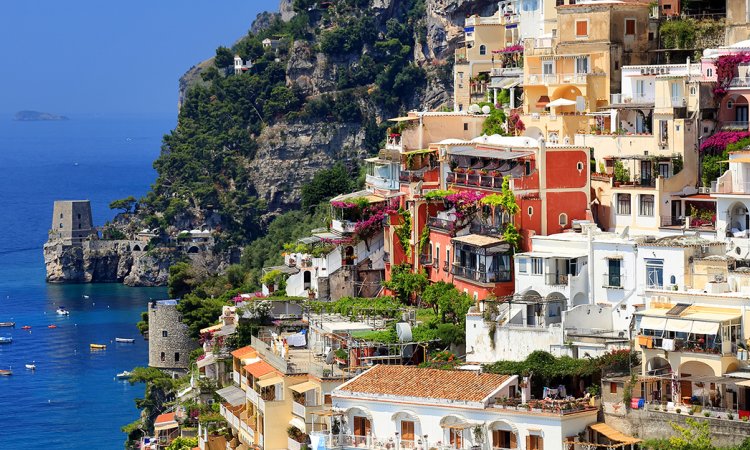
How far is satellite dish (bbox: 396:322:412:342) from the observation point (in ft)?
149

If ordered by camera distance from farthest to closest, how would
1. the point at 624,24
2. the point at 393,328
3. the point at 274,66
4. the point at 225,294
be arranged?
the point at 274,66 < the point at 225,294 < the point at 624,24 < the point at 393,328

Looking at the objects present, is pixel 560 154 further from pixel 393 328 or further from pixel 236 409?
pixel 236 409

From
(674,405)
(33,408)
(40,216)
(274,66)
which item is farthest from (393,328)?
(40,216)

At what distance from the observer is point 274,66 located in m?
125

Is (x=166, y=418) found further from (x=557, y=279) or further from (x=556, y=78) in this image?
(x=557, y=279)

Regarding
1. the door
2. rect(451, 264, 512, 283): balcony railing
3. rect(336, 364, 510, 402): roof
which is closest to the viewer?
rect(336, 364, 510, 402): roof

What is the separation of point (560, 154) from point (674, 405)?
457 inches

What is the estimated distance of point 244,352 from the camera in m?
49.1

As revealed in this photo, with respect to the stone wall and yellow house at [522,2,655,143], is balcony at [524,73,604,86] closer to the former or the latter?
yellow house at [522,2,655,143]

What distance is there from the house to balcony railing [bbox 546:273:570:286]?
170 inches

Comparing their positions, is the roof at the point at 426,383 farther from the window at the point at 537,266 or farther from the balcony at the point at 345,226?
the balcony at the point at 345,226

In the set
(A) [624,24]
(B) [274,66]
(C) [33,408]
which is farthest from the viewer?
(B) [274,66]

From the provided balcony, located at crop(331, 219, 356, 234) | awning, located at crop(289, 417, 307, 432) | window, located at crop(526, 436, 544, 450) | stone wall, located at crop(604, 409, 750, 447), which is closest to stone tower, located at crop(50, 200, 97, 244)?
balcony, located at crop(331, 219, 356, 234)

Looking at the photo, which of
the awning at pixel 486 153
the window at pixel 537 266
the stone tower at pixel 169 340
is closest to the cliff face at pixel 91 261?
the stone tower at pixel 169 340
